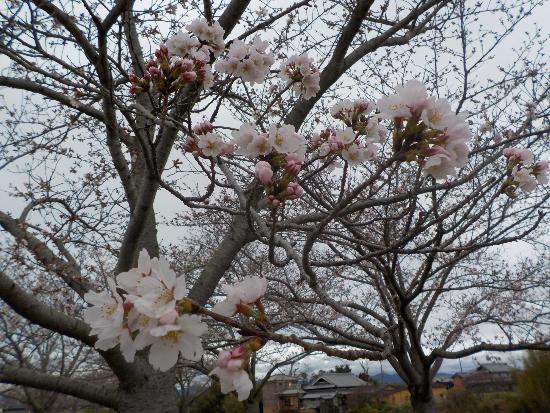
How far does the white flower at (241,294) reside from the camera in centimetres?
113

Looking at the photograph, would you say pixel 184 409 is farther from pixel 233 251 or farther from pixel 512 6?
pixel 512 6

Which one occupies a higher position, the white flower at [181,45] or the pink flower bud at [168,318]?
the white flower at [181,45]

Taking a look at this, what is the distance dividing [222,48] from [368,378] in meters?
26.3

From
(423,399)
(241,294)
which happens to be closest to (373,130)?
(241,294)

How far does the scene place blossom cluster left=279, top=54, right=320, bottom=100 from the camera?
2449mm

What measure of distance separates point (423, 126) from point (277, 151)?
546 mm

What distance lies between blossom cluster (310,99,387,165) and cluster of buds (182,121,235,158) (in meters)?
0.51

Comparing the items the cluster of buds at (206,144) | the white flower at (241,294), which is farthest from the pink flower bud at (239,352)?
the cluster of buds at (206,144)

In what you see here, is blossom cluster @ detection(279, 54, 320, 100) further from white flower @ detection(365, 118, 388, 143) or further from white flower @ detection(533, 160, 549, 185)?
white flower @ detection(533, 160, 549, 185)

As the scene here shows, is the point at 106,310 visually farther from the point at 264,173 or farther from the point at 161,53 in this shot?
the point at 161,53

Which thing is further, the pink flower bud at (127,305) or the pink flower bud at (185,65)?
the pink flower bud at (185,65)

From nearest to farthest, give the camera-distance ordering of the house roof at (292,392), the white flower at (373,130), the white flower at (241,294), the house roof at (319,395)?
the white flower at (241,294) → the white flower at (373,130) → the house roof at (319,395) → the house roof at (292,392)

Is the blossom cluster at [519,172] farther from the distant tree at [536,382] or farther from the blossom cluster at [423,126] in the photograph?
the distant tree at [536,382]

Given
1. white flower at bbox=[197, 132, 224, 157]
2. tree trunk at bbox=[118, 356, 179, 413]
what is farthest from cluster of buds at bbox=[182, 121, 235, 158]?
tree trunk at bbox=[118, 356, 179, 413]
